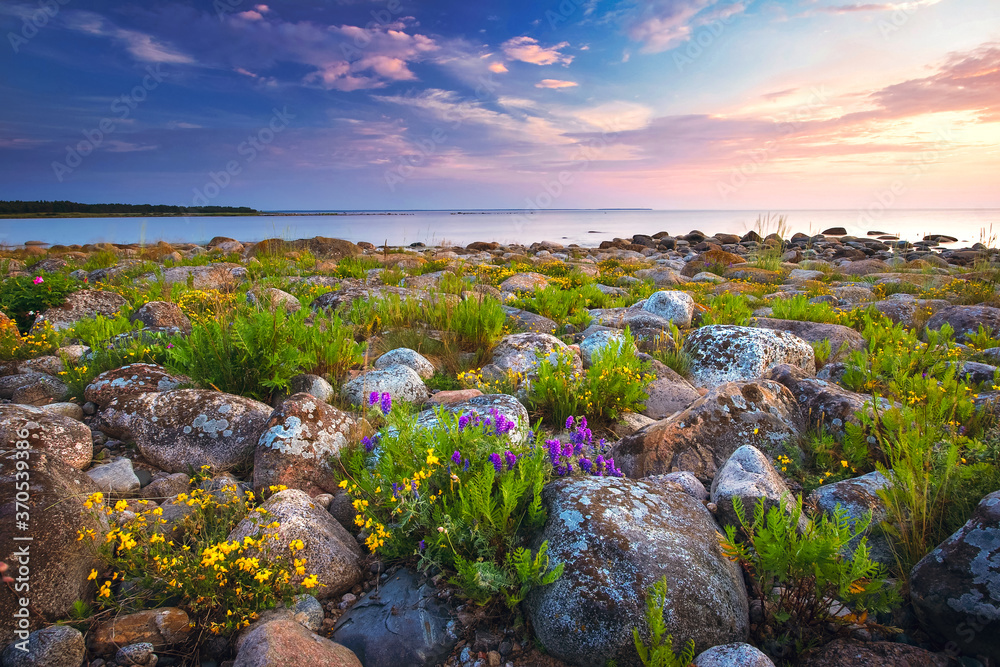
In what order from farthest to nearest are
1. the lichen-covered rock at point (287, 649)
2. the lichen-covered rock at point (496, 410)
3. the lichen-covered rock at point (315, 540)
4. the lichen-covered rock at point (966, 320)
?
1. the lichen-covered rock at point (966, 320)
2. the lichen-covered rock at point (496, 410)
3. the lichen-covered rock at point (315, 540)
4. the lichen-covered rock at point (287, 649)

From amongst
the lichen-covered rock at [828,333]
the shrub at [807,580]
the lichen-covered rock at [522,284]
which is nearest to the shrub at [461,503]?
the shrub at [807,580]

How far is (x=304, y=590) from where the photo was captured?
8.55ft

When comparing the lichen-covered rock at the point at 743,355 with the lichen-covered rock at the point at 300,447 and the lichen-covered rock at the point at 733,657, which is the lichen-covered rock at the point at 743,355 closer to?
the lichen-covered rock at the point at 733,657

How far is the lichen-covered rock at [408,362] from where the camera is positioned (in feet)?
18.0

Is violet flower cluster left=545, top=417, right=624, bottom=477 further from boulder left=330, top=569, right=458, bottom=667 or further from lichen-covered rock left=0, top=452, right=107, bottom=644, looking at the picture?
lichen-covered rock left=0, top=452, right=107, bottom=644

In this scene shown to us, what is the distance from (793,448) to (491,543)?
2.71m

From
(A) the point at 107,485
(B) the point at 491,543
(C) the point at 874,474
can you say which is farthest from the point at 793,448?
(A) the point at 107,485

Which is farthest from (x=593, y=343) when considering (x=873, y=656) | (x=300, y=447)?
(x=873, y=656)

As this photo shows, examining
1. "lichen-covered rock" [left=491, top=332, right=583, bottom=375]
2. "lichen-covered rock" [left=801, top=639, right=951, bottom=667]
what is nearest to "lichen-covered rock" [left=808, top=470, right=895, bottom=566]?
"lichen-covered rock" [left=801, top=639, right=951, bottom=667]

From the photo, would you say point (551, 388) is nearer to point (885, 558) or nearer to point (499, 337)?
point (499, 337)

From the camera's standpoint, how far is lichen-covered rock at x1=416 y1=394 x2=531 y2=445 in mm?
3635

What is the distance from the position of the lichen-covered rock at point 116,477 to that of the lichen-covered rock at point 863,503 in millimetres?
4370

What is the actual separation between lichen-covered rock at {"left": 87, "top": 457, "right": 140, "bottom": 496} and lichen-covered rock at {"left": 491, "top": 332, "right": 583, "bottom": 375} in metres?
3.26

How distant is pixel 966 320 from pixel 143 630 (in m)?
10.3
